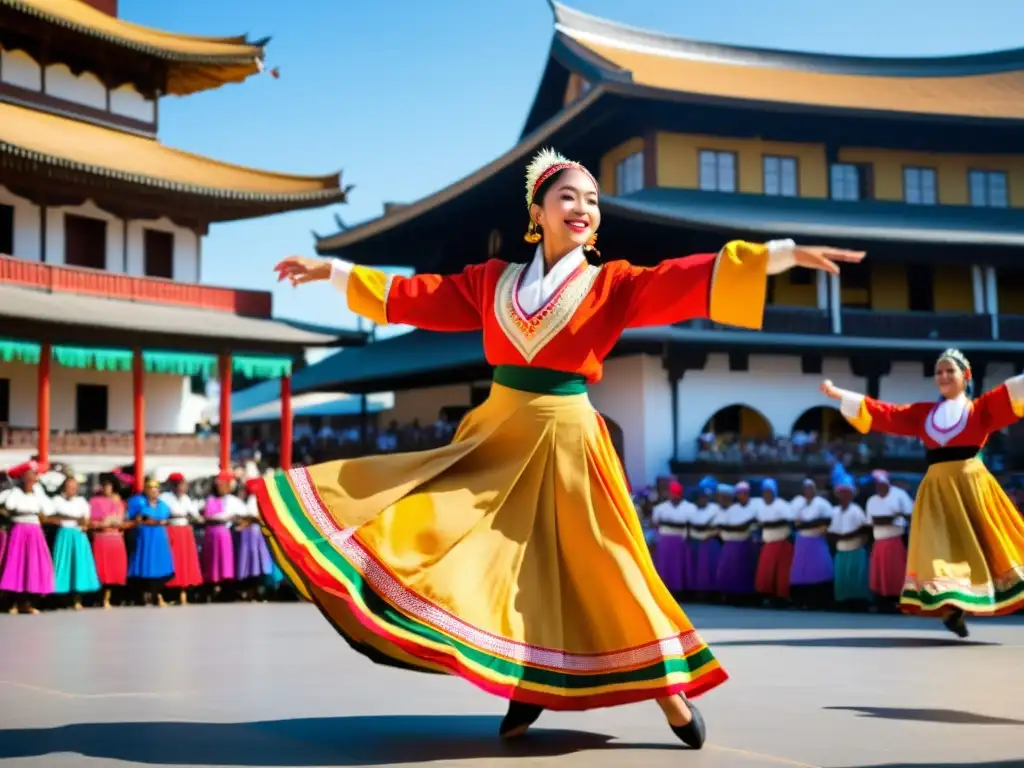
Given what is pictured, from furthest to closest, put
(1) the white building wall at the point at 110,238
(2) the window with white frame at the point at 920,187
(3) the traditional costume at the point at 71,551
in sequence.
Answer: (2) the window with white frame at the point at 920,187 → (1) the white building wall at the point at 110,238 → (3) the traditional costume at the point at 71,551

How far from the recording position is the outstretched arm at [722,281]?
506 cm

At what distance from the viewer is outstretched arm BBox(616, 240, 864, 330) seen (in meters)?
5.06

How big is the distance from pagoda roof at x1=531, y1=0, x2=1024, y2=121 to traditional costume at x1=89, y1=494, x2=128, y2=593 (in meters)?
14.2

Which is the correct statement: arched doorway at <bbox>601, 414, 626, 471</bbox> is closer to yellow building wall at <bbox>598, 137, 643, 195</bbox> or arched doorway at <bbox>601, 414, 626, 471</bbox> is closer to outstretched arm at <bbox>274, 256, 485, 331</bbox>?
yellow building wall at <bbox>598, 137, 643, 195</bbox>

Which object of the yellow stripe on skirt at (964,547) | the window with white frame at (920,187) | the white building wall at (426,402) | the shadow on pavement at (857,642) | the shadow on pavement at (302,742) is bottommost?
the shadow on pavement at (857,642)

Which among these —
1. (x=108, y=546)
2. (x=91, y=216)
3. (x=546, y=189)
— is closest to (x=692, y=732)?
(x=546, y=189)

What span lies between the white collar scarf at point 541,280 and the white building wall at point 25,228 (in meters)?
21.7

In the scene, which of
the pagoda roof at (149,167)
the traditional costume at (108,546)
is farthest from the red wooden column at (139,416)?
the traditional costume at (108,546)

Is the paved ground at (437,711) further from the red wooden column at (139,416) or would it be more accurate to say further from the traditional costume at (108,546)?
the red wooden column at (139,416)

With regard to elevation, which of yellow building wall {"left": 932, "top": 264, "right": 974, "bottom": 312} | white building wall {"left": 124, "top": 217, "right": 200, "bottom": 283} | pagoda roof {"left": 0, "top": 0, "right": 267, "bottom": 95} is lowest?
yellow building wall {"left": 932, "top": 264, "right": 974, "bottom": 312}

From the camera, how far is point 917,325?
82.5ft

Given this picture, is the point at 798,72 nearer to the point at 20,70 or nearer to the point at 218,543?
the point at 20,70

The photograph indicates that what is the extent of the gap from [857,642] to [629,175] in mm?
18087

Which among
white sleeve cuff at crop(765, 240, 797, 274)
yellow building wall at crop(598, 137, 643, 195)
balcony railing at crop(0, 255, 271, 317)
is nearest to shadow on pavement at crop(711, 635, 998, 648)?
white sleeve cuff at crop(765, 240, 797, 274)
